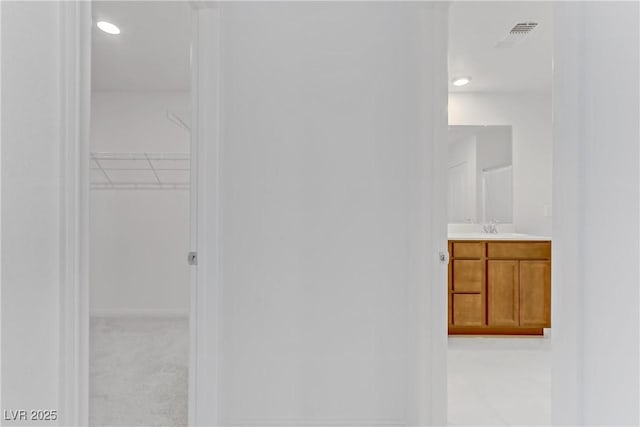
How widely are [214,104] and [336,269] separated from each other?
872 millimetres

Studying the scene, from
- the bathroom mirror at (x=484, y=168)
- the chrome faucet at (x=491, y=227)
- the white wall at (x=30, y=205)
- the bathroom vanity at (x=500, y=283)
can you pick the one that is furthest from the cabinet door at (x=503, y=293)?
the white wall at (x=30, y=205)

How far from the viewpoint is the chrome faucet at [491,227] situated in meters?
3.77

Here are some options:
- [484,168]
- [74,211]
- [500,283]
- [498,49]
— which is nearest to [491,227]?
[484,168]

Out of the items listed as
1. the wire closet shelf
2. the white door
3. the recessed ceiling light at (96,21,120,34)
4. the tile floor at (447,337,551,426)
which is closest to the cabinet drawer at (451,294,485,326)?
the tile floor at (447,337,551,426)

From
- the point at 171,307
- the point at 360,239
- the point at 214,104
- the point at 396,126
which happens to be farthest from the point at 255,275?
the point at 171,307

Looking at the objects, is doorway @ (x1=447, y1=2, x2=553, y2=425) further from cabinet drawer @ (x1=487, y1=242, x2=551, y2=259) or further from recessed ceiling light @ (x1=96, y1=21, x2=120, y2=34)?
recessed ceiling light @ (x1=96, y1=21, x2=120, y2=34)

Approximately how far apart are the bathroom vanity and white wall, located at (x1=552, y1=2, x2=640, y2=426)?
8.31 ft

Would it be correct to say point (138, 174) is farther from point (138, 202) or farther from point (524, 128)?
point (524, 128)

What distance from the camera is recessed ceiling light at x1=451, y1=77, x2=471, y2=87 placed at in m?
3.42

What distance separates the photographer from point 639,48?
0.64 meters

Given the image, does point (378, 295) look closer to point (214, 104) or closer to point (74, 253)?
point (214, 104)

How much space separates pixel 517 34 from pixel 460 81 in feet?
2.98

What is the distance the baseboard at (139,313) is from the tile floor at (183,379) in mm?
525

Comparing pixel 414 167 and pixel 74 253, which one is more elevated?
pixel 414 167
